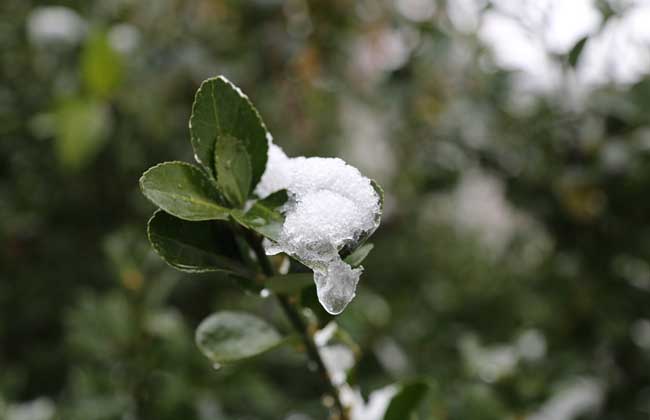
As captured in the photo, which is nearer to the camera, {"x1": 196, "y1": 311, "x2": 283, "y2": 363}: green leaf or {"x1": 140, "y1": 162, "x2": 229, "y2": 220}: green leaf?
{"x1": 140, "y1": 162, "x2": 229, "y2": 220}: green leaf

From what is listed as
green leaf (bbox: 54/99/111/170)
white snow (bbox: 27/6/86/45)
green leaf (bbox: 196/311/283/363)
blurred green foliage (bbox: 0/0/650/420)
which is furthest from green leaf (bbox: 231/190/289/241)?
white snow (bbox: 27/6/86/45)

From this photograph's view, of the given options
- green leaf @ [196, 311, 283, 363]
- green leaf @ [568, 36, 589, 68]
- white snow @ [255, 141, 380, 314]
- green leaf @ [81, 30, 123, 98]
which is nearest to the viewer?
white snow @ [255, 141, 380, 314]

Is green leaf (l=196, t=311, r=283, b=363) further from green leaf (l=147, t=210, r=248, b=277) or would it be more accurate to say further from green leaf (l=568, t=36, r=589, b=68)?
green leaf (l=568, t=36, r=589, b=68)

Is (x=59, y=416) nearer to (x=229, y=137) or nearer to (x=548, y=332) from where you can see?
(x=229, y=137)

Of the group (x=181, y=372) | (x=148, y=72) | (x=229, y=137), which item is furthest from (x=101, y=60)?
(x=229, y=137)

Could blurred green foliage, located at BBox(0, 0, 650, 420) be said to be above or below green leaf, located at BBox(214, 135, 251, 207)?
below

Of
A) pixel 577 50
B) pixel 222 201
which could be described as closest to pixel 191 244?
pixel 222 201

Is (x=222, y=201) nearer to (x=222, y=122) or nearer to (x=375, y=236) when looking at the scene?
(x=222, y=122)
